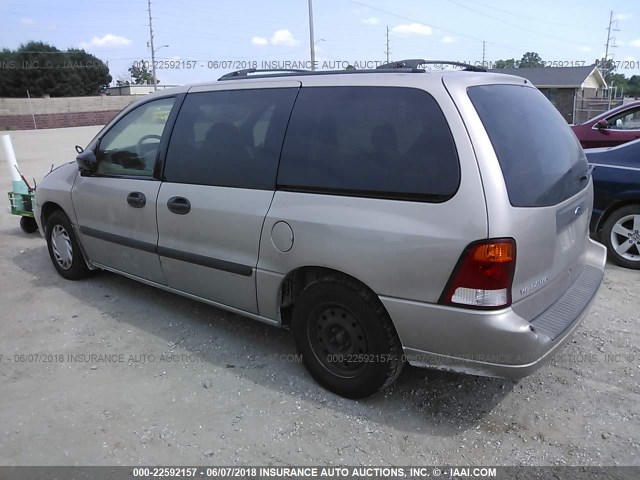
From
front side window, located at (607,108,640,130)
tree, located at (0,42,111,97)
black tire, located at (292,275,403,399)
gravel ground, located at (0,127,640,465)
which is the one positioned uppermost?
tree, located at (0,42,111,97)

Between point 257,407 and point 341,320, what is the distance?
732 mm

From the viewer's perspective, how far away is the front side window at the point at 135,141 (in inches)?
159

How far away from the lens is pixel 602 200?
17.9 ft

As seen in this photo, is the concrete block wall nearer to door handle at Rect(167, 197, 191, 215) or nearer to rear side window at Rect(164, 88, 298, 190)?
rear side window at Rect(164, 88, 298, 190)

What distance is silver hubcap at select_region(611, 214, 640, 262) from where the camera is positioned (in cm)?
534

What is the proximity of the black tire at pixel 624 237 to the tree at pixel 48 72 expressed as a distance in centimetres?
6265

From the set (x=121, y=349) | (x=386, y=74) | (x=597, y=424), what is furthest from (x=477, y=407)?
(x=121, y=349)

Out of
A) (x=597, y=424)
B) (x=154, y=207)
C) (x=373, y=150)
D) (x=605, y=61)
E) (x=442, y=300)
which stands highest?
(x=605, y=61)

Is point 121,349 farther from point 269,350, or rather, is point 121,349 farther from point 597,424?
point 597,424

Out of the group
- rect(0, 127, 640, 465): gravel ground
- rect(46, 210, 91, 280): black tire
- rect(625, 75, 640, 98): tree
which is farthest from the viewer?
rect(625, 75, 640, 98): tree

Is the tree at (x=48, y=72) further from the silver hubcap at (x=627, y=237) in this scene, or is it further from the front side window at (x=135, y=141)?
the silver hubcap at (x=627, y=237)

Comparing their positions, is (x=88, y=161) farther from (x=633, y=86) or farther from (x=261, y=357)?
(x=633, y=86)

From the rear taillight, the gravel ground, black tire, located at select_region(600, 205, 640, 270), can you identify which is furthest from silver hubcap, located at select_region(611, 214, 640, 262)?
the rear taillight

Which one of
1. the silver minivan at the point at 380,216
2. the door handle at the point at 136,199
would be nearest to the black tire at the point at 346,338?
the silver minivan at the point at 380,216
